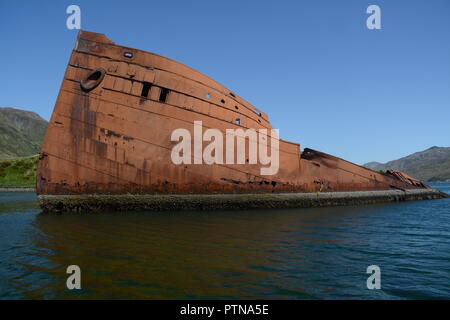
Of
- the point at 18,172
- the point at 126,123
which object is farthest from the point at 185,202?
the point at 18,172

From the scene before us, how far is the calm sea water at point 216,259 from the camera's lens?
153 inches

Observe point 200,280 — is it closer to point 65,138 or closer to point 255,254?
point 255,254

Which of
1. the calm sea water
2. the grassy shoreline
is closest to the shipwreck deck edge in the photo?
→ the calm sea water

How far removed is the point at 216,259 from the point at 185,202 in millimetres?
6545

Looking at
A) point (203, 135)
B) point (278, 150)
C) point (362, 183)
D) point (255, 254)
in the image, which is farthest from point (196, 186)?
point (362, 183)

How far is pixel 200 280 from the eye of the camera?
4.14 metres

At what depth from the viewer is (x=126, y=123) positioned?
1077 centimetres

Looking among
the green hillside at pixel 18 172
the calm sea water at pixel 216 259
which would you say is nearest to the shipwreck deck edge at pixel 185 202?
the calm sea water at pixel 216 259

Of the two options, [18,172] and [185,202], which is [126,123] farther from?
[18,172]

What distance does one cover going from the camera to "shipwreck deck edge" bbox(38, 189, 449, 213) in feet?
34.1

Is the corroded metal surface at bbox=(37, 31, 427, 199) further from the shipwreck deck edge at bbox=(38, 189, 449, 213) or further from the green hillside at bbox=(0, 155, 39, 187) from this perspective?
the green hillside at bbox=(0, 155, 39, 187)

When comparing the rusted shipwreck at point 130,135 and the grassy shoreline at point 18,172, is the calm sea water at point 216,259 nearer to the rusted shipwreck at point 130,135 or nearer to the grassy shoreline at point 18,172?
the rusted shipwreck at point 130,135

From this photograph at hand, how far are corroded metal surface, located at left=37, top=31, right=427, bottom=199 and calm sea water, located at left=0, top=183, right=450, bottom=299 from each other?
2107mm

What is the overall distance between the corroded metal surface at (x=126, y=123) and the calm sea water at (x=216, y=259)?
211 centimetres
